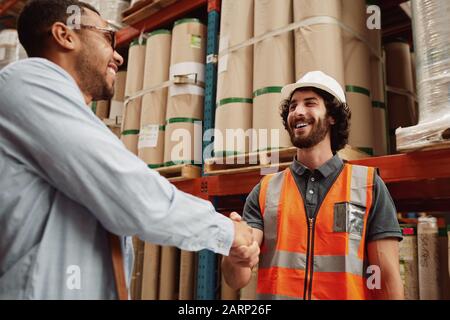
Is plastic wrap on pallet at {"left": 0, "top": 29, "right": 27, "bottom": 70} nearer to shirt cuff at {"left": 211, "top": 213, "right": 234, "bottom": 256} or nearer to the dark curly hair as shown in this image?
the dark curly hair

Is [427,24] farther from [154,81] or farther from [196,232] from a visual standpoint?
[154,81]

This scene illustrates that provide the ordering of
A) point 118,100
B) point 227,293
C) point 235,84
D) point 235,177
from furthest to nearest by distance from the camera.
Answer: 1. point 118,100
2. point 227,293
3. point 235,84
4. point 235,177

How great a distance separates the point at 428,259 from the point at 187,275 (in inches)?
68.7

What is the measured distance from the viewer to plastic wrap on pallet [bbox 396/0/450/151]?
1.78 meters

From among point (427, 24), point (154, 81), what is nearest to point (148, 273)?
point (154, 81)

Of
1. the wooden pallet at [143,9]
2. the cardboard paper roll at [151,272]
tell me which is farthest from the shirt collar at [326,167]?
the wooden pallet at [143,9]

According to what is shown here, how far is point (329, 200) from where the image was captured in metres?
1.86

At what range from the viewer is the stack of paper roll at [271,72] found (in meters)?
2.41

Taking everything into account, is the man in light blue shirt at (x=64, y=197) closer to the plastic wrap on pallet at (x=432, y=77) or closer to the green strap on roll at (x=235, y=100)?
the plastic wrap on pallet at (x=432, y=77)

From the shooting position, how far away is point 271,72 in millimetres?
2475

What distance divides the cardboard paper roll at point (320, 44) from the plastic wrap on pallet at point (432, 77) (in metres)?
0.47

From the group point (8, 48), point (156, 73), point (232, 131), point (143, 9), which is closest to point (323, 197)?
point (232, 131)

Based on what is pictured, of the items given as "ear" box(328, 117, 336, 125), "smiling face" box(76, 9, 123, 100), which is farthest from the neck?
"smiling face" box(76, 9, 123, 100)

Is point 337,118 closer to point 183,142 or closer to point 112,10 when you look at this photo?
point 183,142
